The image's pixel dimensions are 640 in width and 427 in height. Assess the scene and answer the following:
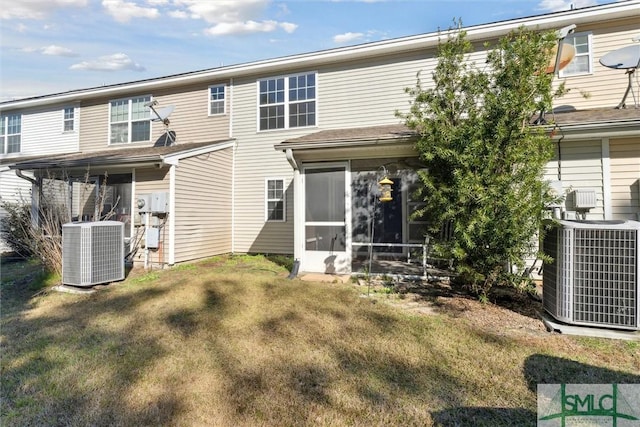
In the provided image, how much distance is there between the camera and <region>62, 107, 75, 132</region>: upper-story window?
13366mm

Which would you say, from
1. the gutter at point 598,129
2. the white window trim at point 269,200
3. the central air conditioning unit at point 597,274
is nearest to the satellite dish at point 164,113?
the white window trim at point 269,200

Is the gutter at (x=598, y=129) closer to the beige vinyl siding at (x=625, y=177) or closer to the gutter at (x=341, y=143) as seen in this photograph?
the beige vinyl siding at (x=625, y=177)

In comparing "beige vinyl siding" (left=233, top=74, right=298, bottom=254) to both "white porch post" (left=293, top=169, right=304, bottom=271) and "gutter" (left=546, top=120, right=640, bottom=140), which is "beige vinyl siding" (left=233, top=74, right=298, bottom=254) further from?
"gutter" (left=546, top=120, right=640, bottom=140)

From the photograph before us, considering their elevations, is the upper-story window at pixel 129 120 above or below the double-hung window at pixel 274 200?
above

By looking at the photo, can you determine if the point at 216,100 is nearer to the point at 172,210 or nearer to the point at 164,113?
the point at 164,113

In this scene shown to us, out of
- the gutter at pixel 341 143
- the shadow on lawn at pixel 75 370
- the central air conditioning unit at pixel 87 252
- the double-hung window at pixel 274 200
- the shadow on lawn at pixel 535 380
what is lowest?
the shadow on lawn at pixel 75 370

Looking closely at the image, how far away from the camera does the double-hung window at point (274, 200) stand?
10.5m

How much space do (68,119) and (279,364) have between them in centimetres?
1491

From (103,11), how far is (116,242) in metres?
6.20

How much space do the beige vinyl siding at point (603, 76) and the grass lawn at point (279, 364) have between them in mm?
6640

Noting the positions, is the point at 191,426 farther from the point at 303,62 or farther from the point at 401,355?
the point at 303,62

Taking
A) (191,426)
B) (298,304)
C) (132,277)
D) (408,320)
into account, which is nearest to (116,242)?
(132,277)

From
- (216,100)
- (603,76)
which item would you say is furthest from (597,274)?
(216,100)

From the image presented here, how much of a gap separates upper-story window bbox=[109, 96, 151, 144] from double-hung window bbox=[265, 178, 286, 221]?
5152 mm
